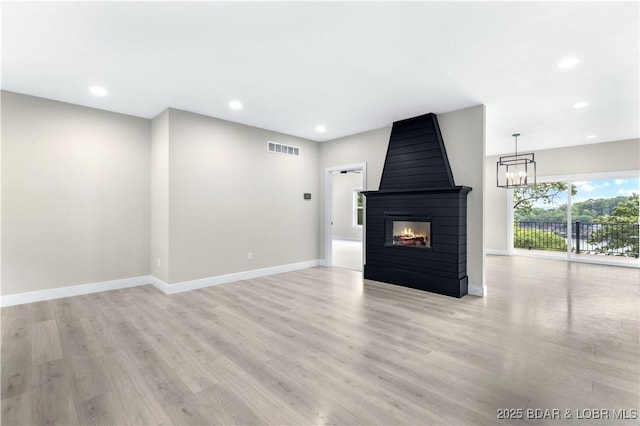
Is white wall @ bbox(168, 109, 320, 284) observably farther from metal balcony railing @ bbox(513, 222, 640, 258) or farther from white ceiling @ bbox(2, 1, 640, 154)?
metal balcony railing @ bbox(513, 222, 640, 258)

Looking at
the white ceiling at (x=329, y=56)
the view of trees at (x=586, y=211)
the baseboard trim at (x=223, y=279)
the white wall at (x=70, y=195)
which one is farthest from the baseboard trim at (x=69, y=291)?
the view of trees at (x=586, y=211)

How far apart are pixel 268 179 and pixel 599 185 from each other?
25.5 feet

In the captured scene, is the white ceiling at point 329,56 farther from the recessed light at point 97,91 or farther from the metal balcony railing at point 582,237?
the metal balcony railing at point 582,237

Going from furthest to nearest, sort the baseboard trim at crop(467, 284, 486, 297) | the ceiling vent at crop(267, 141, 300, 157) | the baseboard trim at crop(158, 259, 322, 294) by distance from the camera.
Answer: the ceiling vent at crop(267, 141, 300, 157)
the baseboard trim at crop(158, 259, 322, 294)
the baseboard trim at crop(467, 284, 486, 297)

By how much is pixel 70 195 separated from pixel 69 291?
1390 millimetres

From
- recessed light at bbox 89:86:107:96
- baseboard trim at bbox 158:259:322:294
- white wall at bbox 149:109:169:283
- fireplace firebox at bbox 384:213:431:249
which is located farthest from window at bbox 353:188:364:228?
recessed light at bbox 89:86:107:96

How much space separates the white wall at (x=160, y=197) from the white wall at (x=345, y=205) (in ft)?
25.2

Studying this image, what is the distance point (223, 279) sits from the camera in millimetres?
5031

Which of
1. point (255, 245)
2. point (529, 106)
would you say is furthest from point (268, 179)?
point (529, 106)

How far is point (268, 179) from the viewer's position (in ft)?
18.8

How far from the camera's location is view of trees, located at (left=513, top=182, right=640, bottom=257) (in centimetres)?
681

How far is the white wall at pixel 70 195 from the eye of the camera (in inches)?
152

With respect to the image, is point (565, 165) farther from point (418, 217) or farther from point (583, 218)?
point (418, 217)

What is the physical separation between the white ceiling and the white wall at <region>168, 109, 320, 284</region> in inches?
21.5
